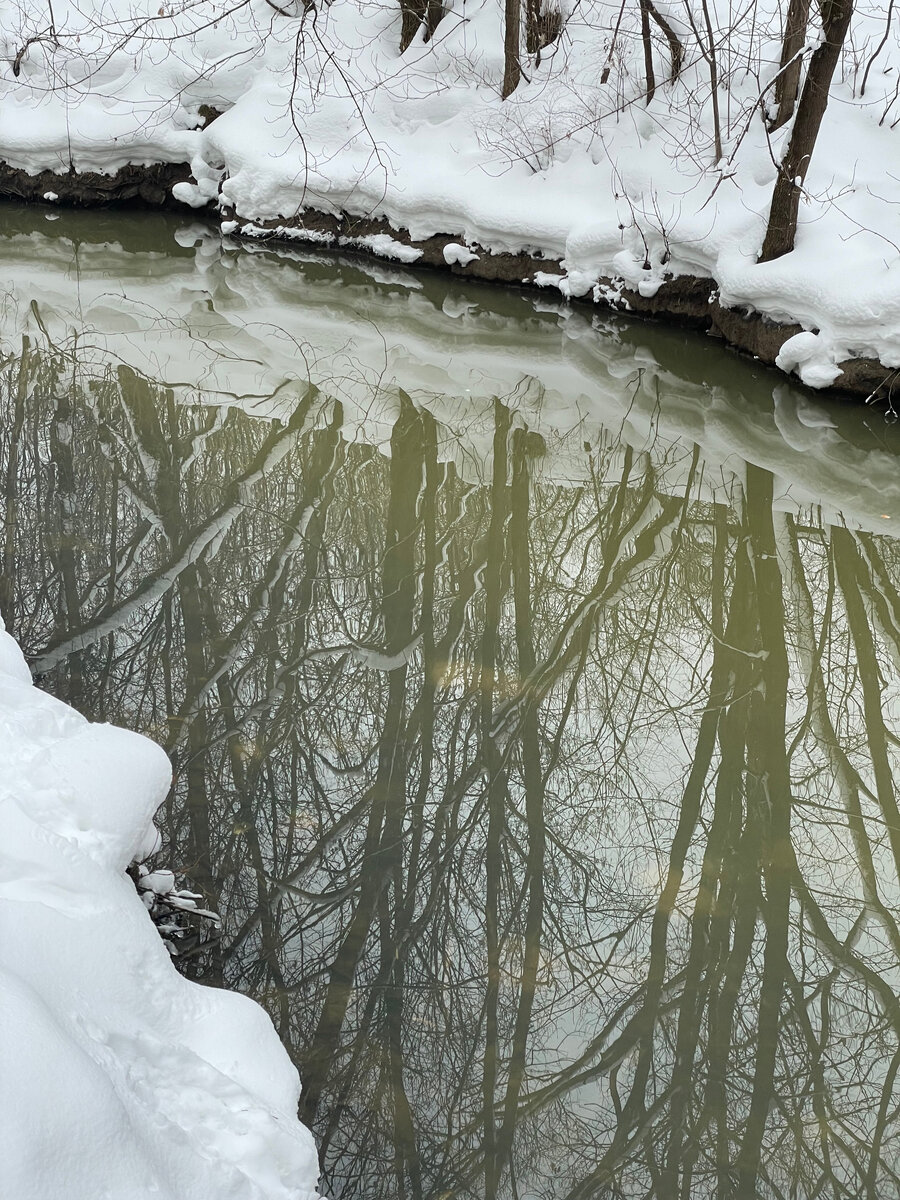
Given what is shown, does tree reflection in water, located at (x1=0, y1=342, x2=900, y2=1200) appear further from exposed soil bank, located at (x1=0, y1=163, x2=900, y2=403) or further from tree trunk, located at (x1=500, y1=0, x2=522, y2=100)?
tree trunk, located at (x1=500, y1=0, x2=522, y2=100)

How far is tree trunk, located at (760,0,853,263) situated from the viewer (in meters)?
7.45

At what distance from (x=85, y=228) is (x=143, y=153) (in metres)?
1.04

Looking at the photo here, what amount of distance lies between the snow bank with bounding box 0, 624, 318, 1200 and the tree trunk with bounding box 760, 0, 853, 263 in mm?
6540

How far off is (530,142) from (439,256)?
125cm

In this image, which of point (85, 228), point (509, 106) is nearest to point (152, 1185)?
point (509, 106)

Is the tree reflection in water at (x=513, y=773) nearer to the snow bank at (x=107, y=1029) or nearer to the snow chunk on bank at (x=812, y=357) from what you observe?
the snow bank at (x=107, y=1029)

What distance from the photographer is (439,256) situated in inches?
410

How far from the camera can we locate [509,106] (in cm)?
1053

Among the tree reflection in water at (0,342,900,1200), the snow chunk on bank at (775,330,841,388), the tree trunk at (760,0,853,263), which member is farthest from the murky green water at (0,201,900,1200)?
the tree trunk at (760,0,853,263)

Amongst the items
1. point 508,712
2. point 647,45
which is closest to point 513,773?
point 508,712

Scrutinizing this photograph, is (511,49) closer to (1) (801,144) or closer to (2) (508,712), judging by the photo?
(1) (801,144)

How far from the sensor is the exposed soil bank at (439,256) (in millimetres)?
8094

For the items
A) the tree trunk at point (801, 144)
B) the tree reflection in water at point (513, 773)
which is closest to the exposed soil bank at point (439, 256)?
the tree trunk at point (801, 144)

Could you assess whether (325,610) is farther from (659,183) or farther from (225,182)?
(225,182)
